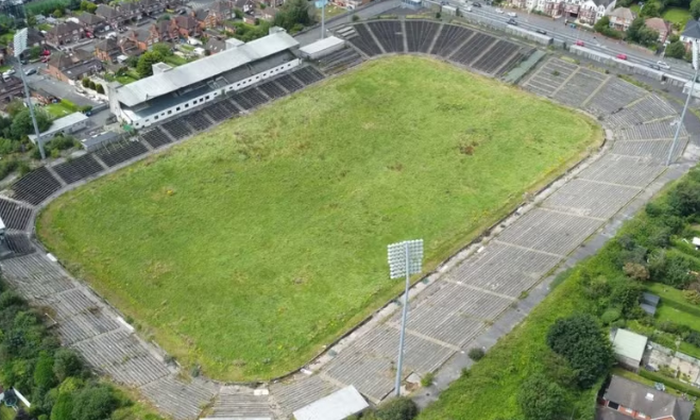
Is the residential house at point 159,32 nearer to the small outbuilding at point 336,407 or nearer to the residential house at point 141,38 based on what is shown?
the residential house at point 141,38

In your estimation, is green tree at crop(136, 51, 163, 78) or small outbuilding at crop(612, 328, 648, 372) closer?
small outbuilding at crop(612, 328, 648, 372)

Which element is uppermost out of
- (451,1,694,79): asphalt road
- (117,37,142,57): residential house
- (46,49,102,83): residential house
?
(451,1,694,79): asphalt road

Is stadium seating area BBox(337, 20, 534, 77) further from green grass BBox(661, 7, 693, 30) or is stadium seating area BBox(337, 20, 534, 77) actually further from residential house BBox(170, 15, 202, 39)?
green grass BBox(661, 7, 693, 30)

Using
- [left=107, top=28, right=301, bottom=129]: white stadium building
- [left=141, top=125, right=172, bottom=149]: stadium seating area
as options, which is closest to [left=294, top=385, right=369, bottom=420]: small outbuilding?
[left=141, top=125, right=172, bottom=149]: stadium seating area

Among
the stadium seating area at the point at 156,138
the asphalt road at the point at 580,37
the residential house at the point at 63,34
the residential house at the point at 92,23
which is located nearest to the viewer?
the stadium seating area at the point at 156,138

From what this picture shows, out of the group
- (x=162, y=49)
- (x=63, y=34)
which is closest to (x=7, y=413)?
(x=162, y=49)

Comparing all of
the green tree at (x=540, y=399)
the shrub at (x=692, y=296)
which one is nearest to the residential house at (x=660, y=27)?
the shrub at (x=692, y=296)

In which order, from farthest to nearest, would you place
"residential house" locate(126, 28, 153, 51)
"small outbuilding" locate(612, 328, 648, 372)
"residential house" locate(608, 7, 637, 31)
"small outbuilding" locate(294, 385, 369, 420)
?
"residential house" locate(608, 7, 637, 31), "residential house" locate(126, 28, 153, 51), "small outbuilding" locate(612, 328, 648, 372), "small outbuilding" locate(294, 385, 369, 420)
